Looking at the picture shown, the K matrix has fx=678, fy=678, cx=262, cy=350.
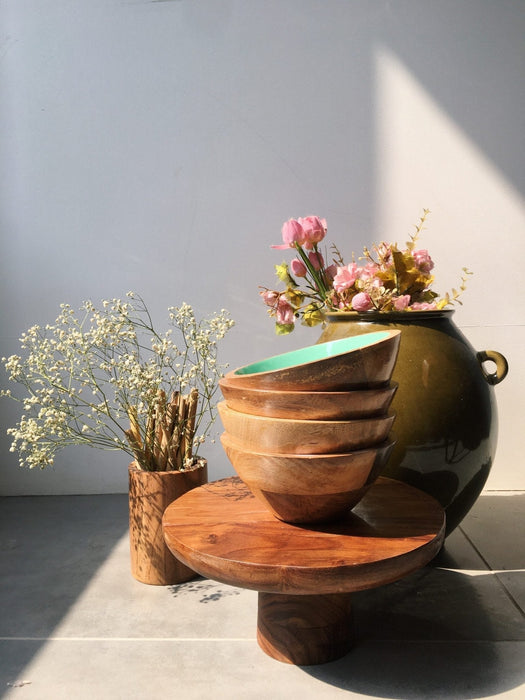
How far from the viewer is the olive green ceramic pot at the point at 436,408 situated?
1407 mm

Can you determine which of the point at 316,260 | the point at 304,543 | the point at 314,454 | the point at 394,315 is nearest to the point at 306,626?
the point at 304,543

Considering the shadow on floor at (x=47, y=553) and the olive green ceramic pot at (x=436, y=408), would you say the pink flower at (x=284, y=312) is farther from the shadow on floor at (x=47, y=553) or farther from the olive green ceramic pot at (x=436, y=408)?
the shadow on floor at (x=47, y=553)

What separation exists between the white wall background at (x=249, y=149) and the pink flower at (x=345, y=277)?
0.60 meters

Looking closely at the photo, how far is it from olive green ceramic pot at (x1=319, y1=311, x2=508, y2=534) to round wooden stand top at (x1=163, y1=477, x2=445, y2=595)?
0.18m

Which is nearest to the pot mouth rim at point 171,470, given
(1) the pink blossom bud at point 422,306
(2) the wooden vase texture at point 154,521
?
(2) the wooden vase texture at point 154,521

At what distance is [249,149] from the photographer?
6.84 ft

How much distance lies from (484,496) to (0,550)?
1.40m

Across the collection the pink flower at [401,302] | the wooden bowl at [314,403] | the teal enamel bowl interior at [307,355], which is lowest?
the wooden bowl at [314,403]

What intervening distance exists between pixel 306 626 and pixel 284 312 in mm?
753

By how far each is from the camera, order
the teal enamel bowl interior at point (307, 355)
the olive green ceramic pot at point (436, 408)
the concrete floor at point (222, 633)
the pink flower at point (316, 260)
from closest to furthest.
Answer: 1. the concrete floor at point (222, 633)
2. the teal enamel bowl interior at point (307, 355)
3. the olive green ceramic pot at point (436, 408)
4. the pink flower at point (316, 260)

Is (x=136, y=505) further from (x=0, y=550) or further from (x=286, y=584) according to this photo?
(x=286, y=584)

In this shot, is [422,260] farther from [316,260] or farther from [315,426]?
[315,426]

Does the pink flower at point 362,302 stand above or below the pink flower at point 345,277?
below

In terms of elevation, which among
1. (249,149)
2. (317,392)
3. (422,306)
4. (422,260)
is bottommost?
(317,392)
